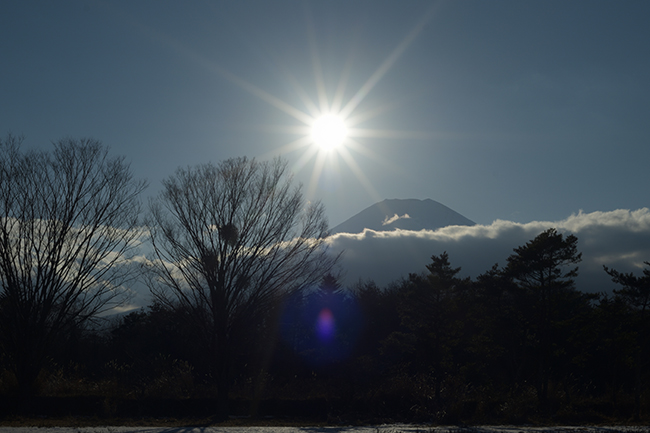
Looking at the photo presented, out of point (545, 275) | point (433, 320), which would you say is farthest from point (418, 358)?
point (545, 275)

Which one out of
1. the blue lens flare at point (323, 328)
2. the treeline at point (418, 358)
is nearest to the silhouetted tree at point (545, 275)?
the treeline at point (418, 358)

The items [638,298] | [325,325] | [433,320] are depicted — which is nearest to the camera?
[638,298]

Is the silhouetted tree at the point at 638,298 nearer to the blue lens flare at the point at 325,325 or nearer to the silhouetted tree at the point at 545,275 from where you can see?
→ the silhouetted tree at the point at 545,275

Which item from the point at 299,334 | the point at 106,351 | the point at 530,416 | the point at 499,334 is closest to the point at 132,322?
the point at 106,351

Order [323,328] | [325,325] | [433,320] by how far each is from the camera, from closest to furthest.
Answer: [433,320]
[323,328]
[325,325]

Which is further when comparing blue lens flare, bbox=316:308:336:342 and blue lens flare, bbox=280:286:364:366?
blue lens flare, bbox=316:308:336:342

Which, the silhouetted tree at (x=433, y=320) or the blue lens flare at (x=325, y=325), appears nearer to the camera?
the silhouetted tree at (x=433, y=320)

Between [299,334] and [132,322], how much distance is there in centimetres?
1405

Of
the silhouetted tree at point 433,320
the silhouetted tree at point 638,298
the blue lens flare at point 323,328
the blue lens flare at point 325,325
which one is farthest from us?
the blue lens flare at point 325,325

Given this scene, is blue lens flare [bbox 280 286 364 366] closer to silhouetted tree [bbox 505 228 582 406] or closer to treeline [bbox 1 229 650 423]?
treeline [bbox 1 229 650 423]

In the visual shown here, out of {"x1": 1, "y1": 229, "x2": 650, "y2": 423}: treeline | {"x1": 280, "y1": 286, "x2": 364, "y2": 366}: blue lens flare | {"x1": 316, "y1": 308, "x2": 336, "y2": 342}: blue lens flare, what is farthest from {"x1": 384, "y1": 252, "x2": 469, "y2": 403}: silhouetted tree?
{"x1": 316, "y1": 308, "x2": 336, "y2": 342}: blue lens flare

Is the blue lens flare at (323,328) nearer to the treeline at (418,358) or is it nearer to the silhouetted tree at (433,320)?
the treeline at (418,358)

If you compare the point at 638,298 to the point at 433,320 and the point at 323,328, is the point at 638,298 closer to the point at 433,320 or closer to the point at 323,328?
the point at 433,320

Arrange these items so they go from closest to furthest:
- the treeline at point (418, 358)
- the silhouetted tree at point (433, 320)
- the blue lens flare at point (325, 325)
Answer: the treeline at point (418, 358)
the silhouetted tree at point (433, 320)
the blue lens flare at point (325, 325)
